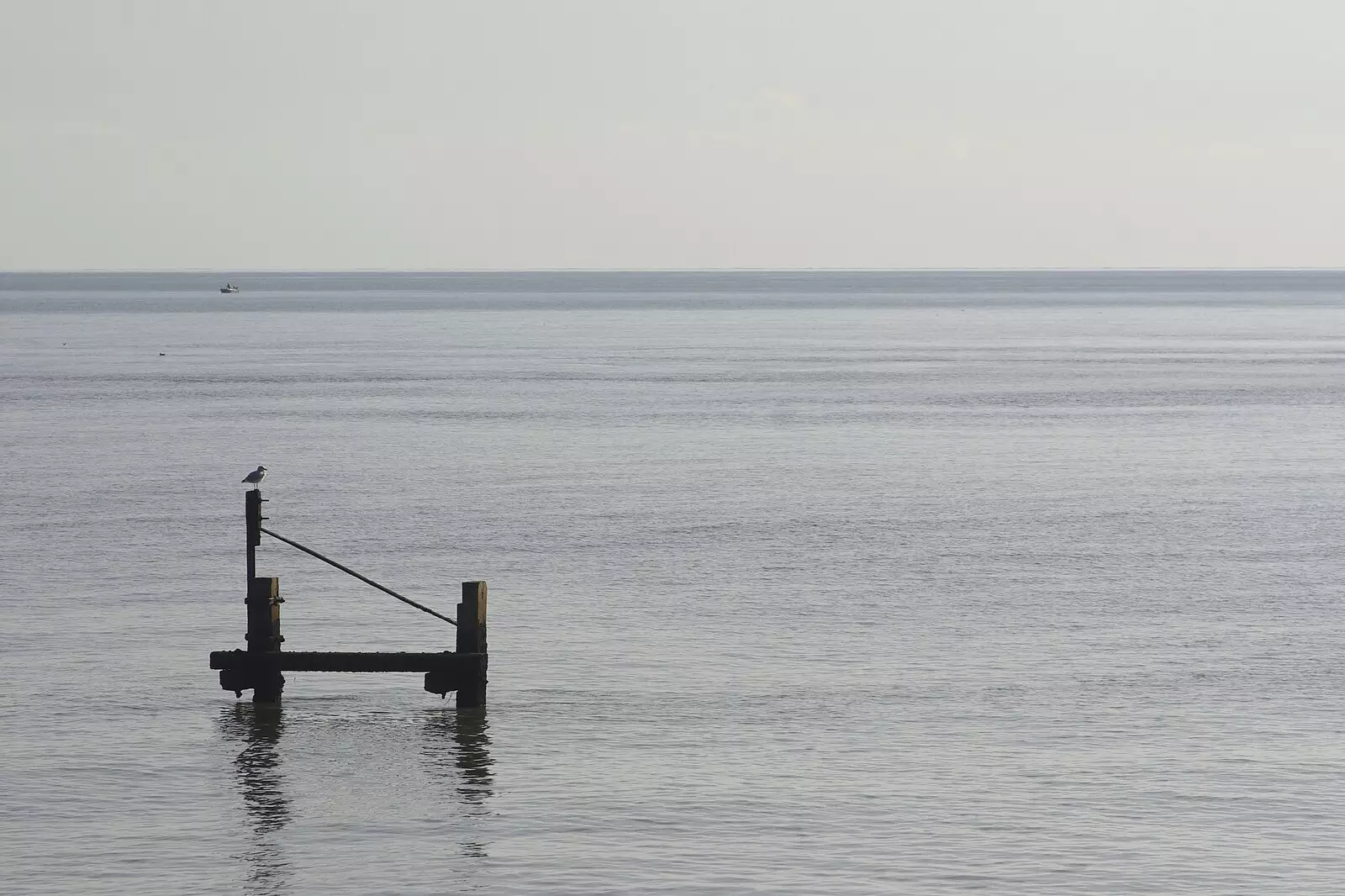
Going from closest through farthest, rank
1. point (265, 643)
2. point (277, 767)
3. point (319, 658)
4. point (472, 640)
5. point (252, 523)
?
point (277, 767) → point (319, 658) → point (472, 640) → point (265, 643) → point (252, 523)

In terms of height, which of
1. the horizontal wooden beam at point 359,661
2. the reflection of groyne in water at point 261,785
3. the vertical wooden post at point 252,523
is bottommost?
the reflection of groyne in water at point 261,785

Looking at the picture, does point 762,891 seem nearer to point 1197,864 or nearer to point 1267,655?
point 1197,864

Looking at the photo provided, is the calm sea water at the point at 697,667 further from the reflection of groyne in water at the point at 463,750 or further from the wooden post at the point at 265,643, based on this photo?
the wooden post at the point at 265,643

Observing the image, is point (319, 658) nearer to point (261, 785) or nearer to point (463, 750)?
point (463, 750)

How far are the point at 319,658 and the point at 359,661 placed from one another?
61 centimetres

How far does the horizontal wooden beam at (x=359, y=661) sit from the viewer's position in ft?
89.5

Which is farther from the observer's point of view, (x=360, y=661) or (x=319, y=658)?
(x=319, y=658)

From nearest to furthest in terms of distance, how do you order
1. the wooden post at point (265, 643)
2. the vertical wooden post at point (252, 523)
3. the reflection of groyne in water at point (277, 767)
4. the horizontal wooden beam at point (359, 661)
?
1. the reflection of groyne in water at point (277, 767)
2. the horizontal wooden beam at point (359, 661)
3. the wooden post at point (265, 643)
4. the vertical wooden post at point (252, 523)

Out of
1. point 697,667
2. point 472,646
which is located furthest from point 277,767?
point 697,667

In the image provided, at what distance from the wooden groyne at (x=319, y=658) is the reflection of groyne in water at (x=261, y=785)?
1.71 ft

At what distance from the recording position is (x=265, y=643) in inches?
1110

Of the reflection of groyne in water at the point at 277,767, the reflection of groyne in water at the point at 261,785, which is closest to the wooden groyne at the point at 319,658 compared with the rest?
the reflection of groyne in water at the point at 277,767

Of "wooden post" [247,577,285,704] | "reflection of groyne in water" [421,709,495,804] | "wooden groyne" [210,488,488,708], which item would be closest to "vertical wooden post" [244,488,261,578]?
"wooden groyne" [210,488,488,708]

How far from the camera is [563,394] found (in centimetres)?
9681
